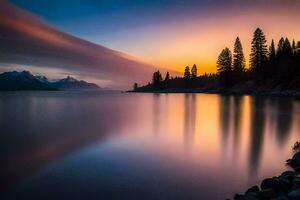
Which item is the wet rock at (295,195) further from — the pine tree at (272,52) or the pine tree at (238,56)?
the pine tree at (238,56)

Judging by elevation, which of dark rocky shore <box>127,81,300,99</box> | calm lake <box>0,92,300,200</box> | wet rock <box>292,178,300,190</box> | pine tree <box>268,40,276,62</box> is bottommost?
calm lake <box>0,92,300,200</box>

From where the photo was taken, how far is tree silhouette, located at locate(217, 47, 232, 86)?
103625 millimetres

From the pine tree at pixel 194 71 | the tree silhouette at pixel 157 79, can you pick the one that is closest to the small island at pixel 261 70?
the pine tree at pixel 194 71

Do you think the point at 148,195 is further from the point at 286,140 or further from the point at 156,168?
the point at 286,140

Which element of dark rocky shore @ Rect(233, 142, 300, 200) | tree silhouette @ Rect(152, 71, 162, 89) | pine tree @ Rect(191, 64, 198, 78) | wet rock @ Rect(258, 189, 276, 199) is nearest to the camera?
dark rocky shore @ Rect(233, 142, 300, 200)

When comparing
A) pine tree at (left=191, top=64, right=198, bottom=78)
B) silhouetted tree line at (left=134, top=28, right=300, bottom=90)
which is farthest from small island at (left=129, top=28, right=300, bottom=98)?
pine tree at (left=191, top=64, right=198, bottom=78)

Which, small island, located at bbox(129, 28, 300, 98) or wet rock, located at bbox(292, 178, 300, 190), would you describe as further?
small island, located at bbox(129, 28, 300, 98)

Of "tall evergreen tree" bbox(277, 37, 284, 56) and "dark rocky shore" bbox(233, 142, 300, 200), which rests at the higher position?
"tall evergreen tree" bbox(277, 37, 284, 56)

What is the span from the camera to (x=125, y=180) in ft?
33.5

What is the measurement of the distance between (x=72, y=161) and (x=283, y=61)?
79.3 metres

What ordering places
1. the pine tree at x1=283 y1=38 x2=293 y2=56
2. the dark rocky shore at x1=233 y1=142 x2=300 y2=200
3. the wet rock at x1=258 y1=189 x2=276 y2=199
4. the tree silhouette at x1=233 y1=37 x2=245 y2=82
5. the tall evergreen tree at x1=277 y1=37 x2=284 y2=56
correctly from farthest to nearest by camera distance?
the tree silhouette at x1=233 y1=37 x2=245 y2=82, the tall evergreen tree at x1=277 y1=37 x2=284 y2=56, the pine tree at x1=283 y1=38 x2=293 y2=56, the wet rock at x1=258 y1=189 x2=276 y2=199, the dark rocky shore at x1=233 y1=142 x2=300 y2=200

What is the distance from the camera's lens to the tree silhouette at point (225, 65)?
340 feet

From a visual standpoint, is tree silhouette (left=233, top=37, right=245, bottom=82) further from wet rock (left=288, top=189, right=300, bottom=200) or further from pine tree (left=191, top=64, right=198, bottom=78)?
wet rock (left=288, top=189, right=300, bottom=200)

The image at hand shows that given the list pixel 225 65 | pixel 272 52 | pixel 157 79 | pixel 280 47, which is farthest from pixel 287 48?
pixel 157 79
